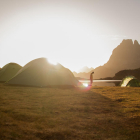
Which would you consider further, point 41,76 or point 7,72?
point 7,72

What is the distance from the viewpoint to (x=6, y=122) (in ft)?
11.5

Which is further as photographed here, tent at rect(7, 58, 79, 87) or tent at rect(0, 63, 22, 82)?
tent at rect(0, 63, 22, 82)

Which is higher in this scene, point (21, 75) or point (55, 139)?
point (21, 75)

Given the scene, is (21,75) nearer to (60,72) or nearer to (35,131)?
(60,72)

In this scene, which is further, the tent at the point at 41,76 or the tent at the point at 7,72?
the tent at the point at 7,72

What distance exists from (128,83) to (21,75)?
14773mm

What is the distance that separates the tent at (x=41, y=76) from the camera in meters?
13.4

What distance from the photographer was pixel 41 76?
13.5 meters

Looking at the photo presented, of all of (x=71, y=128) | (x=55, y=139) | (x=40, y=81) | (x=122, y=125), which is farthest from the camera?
(x=40, y=81)

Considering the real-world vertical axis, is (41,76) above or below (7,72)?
below

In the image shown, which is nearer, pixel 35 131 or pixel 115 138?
pixel 115 138

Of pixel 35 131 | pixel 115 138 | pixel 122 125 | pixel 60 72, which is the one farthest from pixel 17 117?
pixel 60 72

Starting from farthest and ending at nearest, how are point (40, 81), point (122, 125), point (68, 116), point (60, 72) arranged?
point (60, 72) → point (40, 81) → point (68, 116) → point (122, 125)

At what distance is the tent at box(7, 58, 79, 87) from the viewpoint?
528 inches
